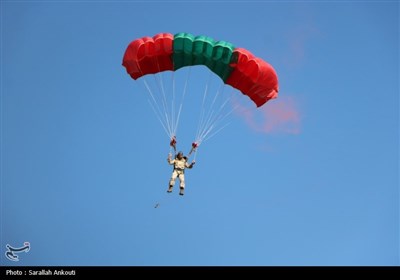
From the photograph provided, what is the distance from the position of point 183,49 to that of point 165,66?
1165mm

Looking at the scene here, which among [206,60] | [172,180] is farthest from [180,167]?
[206,60]

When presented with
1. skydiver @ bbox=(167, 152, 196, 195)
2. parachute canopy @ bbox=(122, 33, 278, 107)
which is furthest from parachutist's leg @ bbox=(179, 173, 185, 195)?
parachute canopy @ bbox=(122, 33, 278, 107)

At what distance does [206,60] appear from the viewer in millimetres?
26266

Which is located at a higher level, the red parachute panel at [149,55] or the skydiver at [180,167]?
the red parachute panel at [149,55]

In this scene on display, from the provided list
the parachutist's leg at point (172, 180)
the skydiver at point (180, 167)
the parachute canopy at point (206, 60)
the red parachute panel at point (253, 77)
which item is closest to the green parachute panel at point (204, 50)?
the parachute canopy at point (206, 60)

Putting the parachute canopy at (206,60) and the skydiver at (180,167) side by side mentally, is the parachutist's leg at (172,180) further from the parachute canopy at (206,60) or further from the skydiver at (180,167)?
the parachute canopy at (206,60)

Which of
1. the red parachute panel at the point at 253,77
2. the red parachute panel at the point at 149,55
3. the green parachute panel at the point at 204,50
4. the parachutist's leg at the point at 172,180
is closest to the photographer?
the parachutist's leg at the point at 172,180

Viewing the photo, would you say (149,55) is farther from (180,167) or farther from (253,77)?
(180,167)

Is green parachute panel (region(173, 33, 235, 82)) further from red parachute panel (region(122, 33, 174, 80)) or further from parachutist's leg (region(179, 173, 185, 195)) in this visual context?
parachutist's leg (region(179, 173, 185, 195))

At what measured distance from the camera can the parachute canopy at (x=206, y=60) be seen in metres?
26.0

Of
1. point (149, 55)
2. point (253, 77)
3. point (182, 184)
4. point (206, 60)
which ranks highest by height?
point (149, 55)
